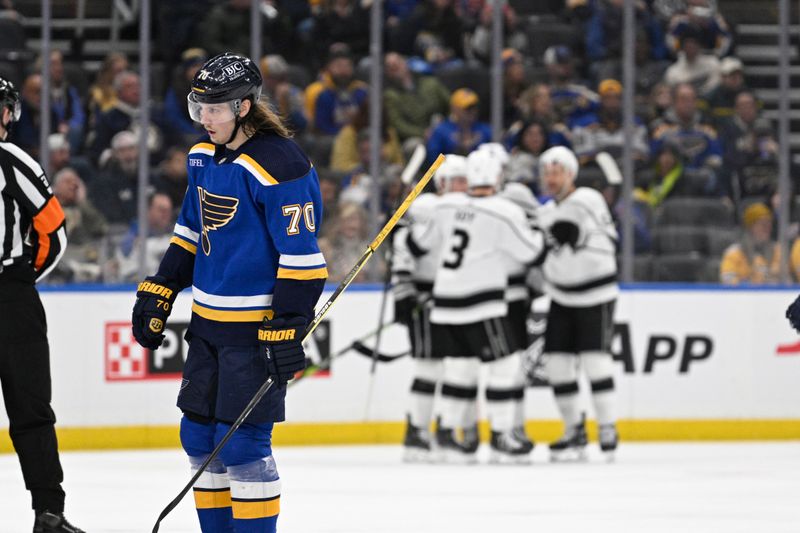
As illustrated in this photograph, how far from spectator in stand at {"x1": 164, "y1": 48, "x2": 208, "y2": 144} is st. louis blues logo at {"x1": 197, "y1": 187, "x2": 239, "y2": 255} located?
17.7ft

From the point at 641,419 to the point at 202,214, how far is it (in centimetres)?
603

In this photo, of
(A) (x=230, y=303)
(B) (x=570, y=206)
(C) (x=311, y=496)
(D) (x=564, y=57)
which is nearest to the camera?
(A) (x=230, y=303)

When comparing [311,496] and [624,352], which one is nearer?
[311,496]

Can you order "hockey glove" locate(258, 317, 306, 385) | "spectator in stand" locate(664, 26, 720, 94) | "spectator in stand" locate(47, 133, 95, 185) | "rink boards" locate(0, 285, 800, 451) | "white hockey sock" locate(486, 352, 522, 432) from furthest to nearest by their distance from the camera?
"spectator in stand" locate(664, 26, 720, 94) < "spectator in stand" locate(47, 133, 95, 185) < "rink boards" locate(0, 285, 800, 451) < "white hockey sock" locate(486, 352, 522, 432) < "hockey glove" locate(258, 317, 306, 385)

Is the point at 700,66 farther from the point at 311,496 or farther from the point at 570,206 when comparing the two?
the point at 311,496

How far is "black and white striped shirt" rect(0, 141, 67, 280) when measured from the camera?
5.24m

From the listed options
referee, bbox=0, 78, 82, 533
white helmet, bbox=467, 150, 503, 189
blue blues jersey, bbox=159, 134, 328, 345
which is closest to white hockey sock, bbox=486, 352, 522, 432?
white helmet, bbox=467, 150, 503, 189

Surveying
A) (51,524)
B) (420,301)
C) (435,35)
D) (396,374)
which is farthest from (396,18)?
(51,524)

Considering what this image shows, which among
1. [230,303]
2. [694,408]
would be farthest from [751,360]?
[230,303]

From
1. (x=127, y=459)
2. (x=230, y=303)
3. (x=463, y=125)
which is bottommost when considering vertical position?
(x=127, y=459)

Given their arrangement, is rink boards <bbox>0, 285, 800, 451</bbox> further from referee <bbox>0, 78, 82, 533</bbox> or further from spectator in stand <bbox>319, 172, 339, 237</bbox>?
referee <bbox>0, 78, 82, 533</bbox>

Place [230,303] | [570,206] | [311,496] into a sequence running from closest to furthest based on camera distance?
[230,303], [311,496], [570,206]

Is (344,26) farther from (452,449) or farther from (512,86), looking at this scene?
(452,449)

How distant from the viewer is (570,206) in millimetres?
8633
